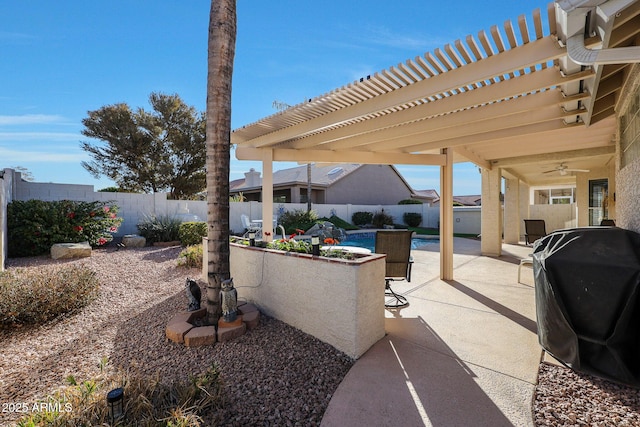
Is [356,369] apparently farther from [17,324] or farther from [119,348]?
[17,324]

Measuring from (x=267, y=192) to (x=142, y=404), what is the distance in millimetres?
4296

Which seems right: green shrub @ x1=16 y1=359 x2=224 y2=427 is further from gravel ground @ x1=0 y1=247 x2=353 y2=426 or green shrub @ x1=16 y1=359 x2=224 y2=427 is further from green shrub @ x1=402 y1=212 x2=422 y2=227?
green shrub @ x1=402 y1=212 x2=422 y2=227

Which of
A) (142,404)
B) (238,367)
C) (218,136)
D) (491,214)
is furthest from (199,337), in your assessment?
(491,214)

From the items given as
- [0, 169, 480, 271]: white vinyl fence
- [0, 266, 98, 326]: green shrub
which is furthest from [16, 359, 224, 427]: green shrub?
[0, 169, 480, 271]: white vinyl fence

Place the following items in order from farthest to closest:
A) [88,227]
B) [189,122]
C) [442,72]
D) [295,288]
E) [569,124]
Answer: [189,122]
[88,227]
[569,124]
[295,288]
[442,72]

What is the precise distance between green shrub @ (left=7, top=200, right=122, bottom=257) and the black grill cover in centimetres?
1136

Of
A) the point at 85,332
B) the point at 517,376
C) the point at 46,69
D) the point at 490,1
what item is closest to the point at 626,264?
the point at 517,376

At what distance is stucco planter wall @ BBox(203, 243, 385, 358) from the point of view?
3.25 metres

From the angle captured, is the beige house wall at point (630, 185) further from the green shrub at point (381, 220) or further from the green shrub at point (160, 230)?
the green shrub at point (381, 220)

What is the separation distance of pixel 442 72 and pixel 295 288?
10.9ft

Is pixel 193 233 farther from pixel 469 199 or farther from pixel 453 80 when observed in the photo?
pixel 469 199

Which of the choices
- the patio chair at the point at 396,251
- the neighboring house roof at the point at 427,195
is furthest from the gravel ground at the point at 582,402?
the neighboring house roof at the point at 427,195

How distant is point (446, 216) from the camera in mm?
6887

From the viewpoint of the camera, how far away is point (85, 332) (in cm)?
400
